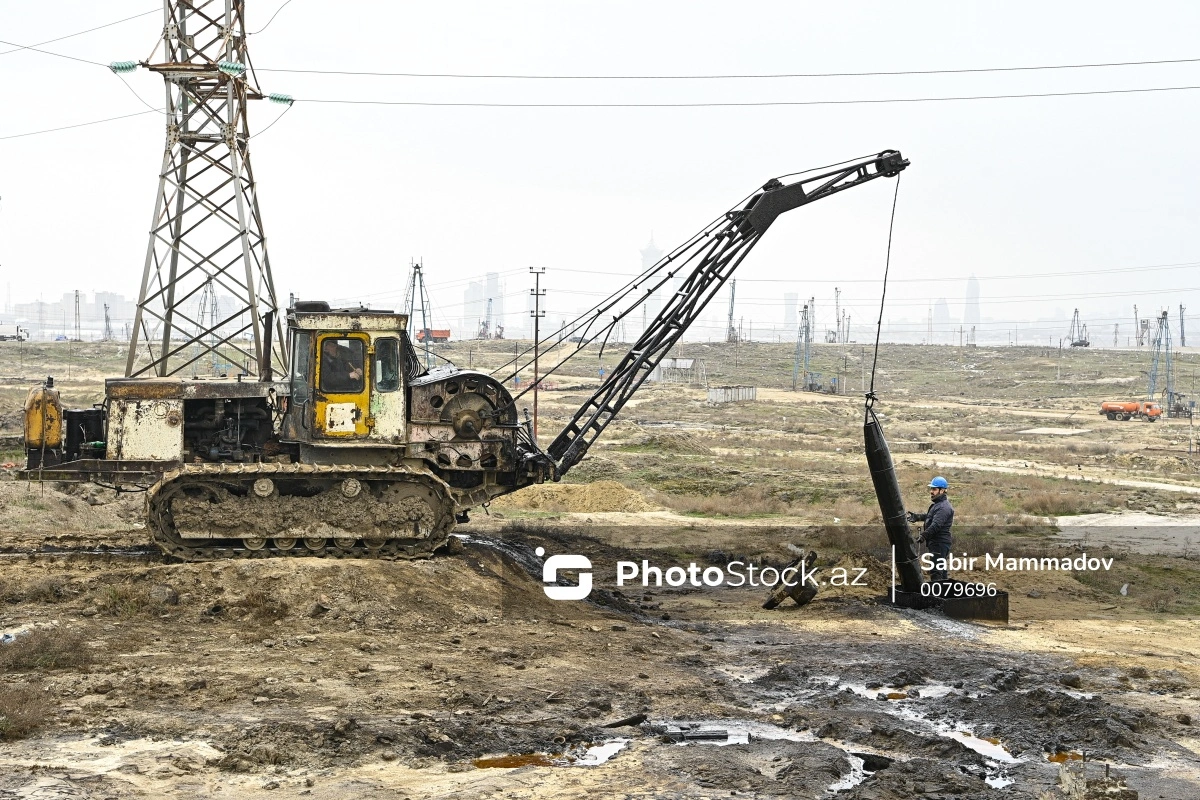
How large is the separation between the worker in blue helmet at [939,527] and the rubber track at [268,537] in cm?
712

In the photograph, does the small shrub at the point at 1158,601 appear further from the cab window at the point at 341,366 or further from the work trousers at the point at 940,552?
the cab window at the point at 341,366

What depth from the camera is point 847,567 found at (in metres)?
19.8

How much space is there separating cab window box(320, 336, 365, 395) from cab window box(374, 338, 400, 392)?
0.23 metres

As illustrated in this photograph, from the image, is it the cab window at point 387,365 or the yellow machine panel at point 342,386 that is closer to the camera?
the yellow machine panel at point 342,386

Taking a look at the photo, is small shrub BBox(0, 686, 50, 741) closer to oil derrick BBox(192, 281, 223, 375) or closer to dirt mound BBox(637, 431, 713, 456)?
oil derrick BBox(192, 281, 223, 375)

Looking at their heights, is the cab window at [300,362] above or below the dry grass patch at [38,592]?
above

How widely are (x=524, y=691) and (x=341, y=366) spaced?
650 centimetres

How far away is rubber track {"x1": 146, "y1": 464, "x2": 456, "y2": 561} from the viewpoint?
1595 centimetres

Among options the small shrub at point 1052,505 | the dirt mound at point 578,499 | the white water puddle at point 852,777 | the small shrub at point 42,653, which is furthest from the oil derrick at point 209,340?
the small shrub at point 1052,505

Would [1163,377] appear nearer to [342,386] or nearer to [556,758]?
[342,386]

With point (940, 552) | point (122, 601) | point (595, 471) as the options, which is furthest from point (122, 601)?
point (595, 471)

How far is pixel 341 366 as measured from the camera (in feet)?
54.7

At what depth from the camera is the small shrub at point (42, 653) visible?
1173 centimetres

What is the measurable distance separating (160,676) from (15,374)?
85.7m
